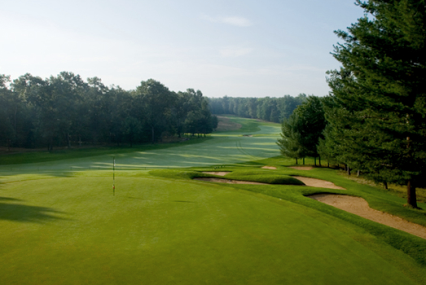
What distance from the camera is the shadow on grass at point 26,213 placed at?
1045 cm

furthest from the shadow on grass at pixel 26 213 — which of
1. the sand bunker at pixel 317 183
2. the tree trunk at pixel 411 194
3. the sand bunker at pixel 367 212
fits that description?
the tree trunk at pixel 411 194

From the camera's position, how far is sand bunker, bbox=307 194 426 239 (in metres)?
12.4

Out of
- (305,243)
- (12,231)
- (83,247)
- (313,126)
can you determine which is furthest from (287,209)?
(313,126)

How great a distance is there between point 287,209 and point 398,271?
17.2 ft

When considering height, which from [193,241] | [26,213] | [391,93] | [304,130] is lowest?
[193,241]

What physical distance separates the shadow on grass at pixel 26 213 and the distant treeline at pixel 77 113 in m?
50.2

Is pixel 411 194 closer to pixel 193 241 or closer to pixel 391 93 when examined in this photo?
pixel 391 93

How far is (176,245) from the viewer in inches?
332

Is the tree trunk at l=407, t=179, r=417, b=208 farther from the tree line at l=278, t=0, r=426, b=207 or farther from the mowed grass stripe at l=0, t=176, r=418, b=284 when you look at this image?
the mowed grass stripe at l=0, t=176, r=418, b=284

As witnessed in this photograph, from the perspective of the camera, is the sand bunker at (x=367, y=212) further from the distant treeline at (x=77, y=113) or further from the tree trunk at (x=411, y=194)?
the distant treeline at (x=77, y=113)

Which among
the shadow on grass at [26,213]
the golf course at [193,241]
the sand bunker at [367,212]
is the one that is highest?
the shadow on grass at [26,213]

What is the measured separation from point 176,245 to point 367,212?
434 inches

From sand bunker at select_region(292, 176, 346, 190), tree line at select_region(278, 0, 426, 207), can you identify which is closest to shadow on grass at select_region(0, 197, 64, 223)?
tree line at select_region(278, 0, 426, 207)

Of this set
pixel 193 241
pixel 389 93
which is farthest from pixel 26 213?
pixel 389 93
